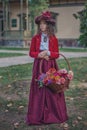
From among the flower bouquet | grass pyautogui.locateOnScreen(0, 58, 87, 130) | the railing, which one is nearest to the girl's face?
the flower bouquet

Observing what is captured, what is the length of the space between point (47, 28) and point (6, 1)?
35.1 metres

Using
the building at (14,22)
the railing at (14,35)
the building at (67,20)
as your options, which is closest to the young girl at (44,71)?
the railing at (14,35)

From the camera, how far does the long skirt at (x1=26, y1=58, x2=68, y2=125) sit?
6.24 m

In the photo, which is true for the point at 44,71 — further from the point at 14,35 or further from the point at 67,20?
the point at 14,35

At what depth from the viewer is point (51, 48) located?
20.3 feet

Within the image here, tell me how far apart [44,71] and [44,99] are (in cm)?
41

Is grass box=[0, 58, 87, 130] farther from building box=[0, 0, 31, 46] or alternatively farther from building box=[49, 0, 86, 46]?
building box=[0, 0, 31, 46]

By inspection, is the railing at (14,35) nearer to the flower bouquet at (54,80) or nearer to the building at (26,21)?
the building at (26,21)

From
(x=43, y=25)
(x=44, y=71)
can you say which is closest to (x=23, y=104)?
(x=44, y=71)

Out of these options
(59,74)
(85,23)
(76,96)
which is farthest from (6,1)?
(59,74)

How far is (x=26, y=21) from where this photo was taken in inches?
1624

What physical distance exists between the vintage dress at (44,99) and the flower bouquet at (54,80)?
0.62ft

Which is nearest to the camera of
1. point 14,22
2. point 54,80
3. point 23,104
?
point 54,80

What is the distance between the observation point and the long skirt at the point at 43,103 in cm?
624
